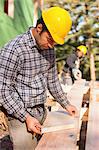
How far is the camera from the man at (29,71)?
3207 millimetres

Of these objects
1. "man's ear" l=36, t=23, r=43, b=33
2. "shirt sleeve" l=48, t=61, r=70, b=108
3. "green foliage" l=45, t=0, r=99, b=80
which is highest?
"green foliage" l=45, t=0, r=99, b=80

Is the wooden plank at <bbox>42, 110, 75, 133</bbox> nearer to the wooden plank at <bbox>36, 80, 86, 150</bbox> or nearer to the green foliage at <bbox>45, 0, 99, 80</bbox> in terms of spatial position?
the wooden plank at <bbox>36, 80, 86, 150</bbox>

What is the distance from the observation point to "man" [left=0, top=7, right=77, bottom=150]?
3.21 meters

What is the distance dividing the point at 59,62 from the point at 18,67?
81.4 feet

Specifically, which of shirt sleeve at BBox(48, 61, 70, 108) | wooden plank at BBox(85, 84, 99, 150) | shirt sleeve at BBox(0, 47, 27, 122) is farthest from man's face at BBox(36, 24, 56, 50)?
wooden plank at BBox(85, 84, 99, 150)

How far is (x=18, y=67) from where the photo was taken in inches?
130

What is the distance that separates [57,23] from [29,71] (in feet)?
1.68

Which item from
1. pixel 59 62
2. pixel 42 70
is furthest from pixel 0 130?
pixel 59 62

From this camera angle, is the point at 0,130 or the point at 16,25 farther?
the point at 16,25

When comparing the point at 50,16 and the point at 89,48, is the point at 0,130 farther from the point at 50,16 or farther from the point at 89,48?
the point at 89,48

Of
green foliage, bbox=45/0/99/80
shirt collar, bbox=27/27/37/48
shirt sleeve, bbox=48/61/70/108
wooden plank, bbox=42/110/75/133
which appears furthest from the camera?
green foliage, bbox=45/0/99/80

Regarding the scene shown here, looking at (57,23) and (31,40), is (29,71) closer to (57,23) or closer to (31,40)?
(31,40)

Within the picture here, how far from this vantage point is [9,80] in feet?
10.6

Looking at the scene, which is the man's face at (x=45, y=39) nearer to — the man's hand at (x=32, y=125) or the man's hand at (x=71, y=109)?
the man's hand at (x=32, y=125)
